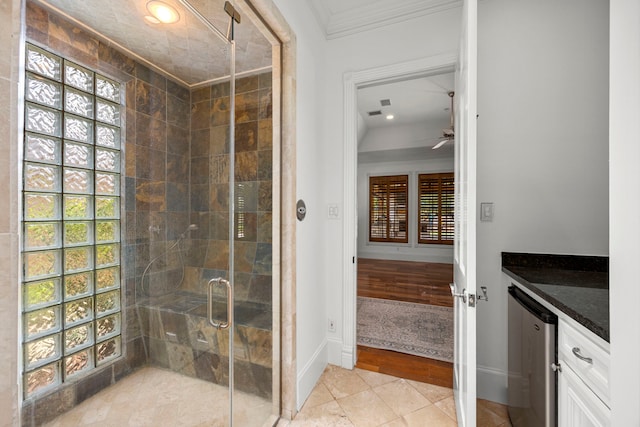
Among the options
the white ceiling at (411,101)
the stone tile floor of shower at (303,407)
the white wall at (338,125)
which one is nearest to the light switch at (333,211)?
the white wall at (338,125)

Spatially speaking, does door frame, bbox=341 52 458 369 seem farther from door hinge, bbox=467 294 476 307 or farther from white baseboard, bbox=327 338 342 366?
door hinge, bbox=467 294 476 307

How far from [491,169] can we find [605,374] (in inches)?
52.2

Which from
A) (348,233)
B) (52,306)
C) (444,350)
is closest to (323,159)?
(348,233)

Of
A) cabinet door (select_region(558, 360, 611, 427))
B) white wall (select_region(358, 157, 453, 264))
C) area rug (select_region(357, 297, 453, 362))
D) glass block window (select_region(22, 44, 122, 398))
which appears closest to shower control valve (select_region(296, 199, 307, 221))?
glass block window (select_region(22, 44, 122, 398))

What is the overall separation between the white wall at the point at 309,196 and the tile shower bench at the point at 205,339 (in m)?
A: 0.23

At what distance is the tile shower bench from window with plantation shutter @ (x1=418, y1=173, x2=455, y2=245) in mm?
5996

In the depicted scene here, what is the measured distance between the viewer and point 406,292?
416cm

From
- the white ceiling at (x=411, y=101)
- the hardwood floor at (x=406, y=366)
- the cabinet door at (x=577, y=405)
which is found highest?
the white ceiling at (x=411, y=101)

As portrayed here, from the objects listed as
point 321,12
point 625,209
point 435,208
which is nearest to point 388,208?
point 435,208

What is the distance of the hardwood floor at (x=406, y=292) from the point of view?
6.82ft

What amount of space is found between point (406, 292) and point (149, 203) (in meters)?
3.85

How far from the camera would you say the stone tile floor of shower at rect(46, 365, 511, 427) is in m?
1.16

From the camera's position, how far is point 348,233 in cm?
214

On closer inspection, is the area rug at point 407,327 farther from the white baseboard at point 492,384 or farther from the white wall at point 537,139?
the white wall at point 537,139
